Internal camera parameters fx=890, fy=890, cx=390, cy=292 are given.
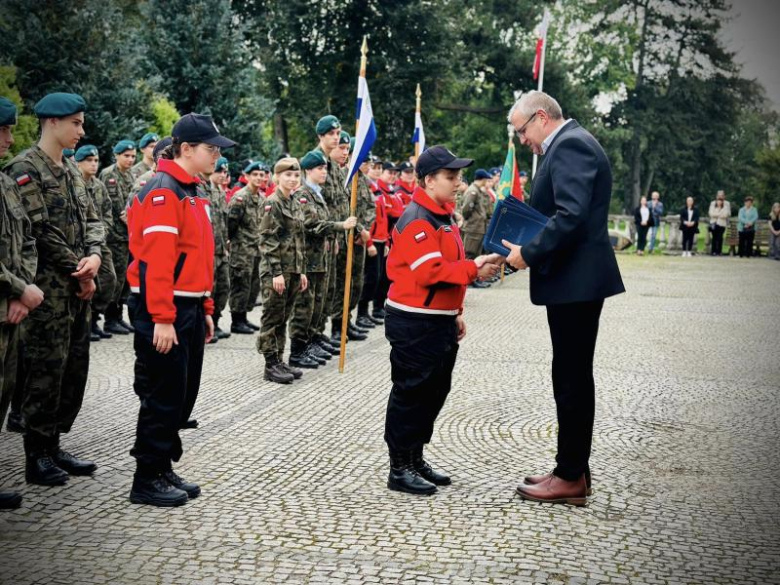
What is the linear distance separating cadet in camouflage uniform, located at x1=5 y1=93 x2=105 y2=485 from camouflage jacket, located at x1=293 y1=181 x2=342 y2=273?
12.0ft

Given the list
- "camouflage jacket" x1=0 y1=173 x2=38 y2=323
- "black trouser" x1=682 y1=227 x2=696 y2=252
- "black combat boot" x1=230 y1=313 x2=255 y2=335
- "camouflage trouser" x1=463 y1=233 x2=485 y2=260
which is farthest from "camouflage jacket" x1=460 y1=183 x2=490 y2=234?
"black trouser" x1=682 y1=227 x2=696 y2=252

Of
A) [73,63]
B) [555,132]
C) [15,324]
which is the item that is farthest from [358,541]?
[73,63]

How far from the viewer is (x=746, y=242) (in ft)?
96.6

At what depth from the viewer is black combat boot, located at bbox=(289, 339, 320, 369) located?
30.7 ft

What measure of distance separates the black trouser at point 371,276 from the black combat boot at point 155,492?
730 cm

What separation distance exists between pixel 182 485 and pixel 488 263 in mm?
2215

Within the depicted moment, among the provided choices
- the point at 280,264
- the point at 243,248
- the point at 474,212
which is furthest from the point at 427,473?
the point at 474,212

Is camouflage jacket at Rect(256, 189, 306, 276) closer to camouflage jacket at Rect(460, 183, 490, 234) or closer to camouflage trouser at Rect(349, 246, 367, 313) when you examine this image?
camouflage trouser at Rect(349, 246, 367, 313)

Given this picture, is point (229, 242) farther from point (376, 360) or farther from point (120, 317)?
point (376, 360)

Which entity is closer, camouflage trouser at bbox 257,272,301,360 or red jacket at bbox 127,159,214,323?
red jacket at bbox 127,159,214,323

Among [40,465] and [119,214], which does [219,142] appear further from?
[119,214]

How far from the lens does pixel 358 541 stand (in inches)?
177

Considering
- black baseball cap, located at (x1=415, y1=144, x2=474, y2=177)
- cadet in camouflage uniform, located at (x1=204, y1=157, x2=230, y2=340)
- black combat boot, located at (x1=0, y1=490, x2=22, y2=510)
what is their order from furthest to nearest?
cadet in camouflage uniform, located at (x1=204, y1=157, x2=230, y2=340) → black baseball cap, located at (x1=415, y1=144, x2=474, y2=177) → black combat boot, located at (x1=0, y1=490, x2=22, y2=510)

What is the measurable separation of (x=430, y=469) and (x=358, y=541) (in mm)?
1114
